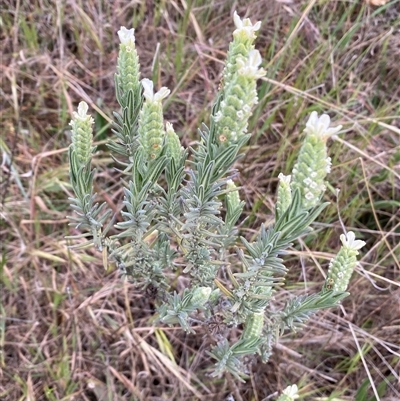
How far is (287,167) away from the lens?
1.90m

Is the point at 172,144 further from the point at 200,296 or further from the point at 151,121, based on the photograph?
the point at 200,296

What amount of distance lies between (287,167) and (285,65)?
505 millimetres

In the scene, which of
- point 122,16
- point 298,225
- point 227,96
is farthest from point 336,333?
point 122,16

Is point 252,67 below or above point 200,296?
above

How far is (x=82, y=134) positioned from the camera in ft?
3.12

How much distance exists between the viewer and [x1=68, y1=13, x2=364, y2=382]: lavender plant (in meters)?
0.76

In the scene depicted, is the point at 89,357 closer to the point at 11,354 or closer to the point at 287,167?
the point at 11,354

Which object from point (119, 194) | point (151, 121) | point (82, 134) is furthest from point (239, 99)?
point (119, 194)

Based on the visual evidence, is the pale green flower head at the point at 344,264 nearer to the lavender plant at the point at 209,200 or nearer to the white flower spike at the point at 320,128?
the lavender plant at the point at 209,200

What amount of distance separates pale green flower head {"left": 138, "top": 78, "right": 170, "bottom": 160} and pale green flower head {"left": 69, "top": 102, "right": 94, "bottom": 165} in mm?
129

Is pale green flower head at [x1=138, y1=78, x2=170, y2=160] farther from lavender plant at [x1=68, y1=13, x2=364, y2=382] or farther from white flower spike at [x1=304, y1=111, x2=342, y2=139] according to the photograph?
white flower spike at [x1=304, y1=111, x2=342, y2=139]

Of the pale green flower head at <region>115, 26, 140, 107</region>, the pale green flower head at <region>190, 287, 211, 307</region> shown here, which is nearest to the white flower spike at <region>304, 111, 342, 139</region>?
the pale green flower head at <region>115, 26, 140, 107</region>

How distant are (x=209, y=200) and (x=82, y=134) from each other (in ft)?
0.87

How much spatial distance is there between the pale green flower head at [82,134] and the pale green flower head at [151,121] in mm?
129
